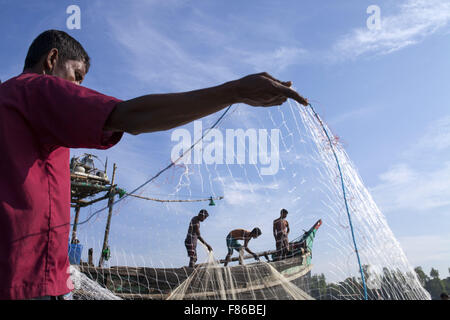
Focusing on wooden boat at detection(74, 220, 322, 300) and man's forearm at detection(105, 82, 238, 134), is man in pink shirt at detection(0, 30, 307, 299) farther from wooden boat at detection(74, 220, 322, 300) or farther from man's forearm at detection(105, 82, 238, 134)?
wooden boat at detection(74, 220, 322, 300)

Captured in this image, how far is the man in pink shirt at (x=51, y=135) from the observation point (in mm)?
805

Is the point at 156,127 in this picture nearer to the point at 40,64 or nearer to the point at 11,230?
the point at 11,230

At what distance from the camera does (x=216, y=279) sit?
644 centimetres

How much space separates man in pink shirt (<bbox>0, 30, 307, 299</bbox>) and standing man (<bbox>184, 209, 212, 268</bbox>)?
6.77 m

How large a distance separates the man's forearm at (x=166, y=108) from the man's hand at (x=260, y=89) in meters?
0.02

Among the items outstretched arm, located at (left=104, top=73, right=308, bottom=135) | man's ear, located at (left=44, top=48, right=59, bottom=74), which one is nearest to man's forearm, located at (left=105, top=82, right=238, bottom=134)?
outstretched arm, located at (left=104, top=73, right=308, bottom=135)

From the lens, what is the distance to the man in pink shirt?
2.64 feet

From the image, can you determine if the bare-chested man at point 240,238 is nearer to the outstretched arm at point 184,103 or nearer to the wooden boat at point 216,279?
the wooden boat at point 216,279

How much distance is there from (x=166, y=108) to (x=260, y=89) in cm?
25

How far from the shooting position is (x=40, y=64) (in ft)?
3.79

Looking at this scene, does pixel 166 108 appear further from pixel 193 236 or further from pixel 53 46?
pixel 193 236

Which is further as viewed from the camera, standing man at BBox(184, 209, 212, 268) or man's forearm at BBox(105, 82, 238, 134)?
standing man at BBox(184, 209, 212, 268)

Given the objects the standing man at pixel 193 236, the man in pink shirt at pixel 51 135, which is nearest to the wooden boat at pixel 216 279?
the standing man at pixel 193 236

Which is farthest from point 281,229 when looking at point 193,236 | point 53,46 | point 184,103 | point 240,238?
point 184,103
